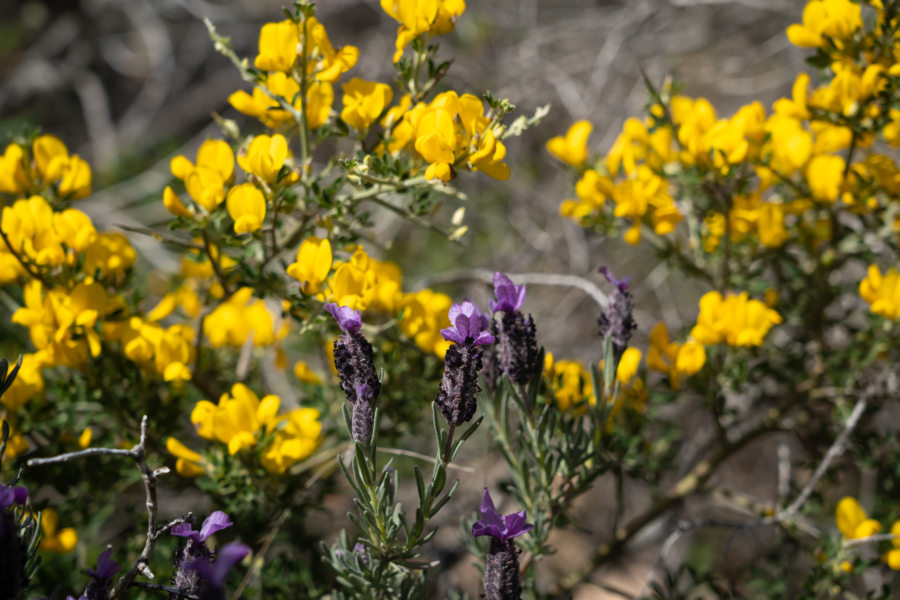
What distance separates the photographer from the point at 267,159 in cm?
121

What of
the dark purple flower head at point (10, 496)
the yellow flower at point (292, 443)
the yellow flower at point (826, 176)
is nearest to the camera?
the dark purple flower head at point (10, 496)

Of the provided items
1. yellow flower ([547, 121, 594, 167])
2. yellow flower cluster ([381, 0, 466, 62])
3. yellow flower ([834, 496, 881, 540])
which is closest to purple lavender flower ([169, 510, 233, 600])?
yellow flower cluster ([381, 0, 466, 62])

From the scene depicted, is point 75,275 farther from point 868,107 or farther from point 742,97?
point 742,97

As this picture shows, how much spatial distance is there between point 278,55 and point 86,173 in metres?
0.57

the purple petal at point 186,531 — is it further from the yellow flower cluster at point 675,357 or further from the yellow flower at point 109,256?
the yellow flower cluster at point 675,357

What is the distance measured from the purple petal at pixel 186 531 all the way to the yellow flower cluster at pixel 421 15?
0.85m

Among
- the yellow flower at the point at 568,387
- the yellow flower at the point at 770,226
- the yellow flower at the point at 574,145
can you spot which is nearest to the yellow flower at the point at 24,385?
the yellow flower at the point at 568,387

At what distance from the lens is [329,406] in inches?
64.2

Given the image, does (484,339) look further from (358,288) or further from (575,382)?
(575,382)

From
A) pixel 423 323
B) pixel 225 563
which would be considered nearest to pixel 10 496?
pixel 225 563

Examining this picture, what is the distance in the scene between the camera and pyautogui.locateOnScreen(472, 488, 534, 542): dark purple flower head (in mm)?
989

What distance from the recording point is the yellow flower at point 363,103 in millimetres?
1270

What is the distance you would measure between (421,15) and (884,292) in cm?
115

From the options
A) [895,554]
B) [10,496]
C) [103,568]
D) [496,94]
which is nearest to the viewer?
[10,496]
